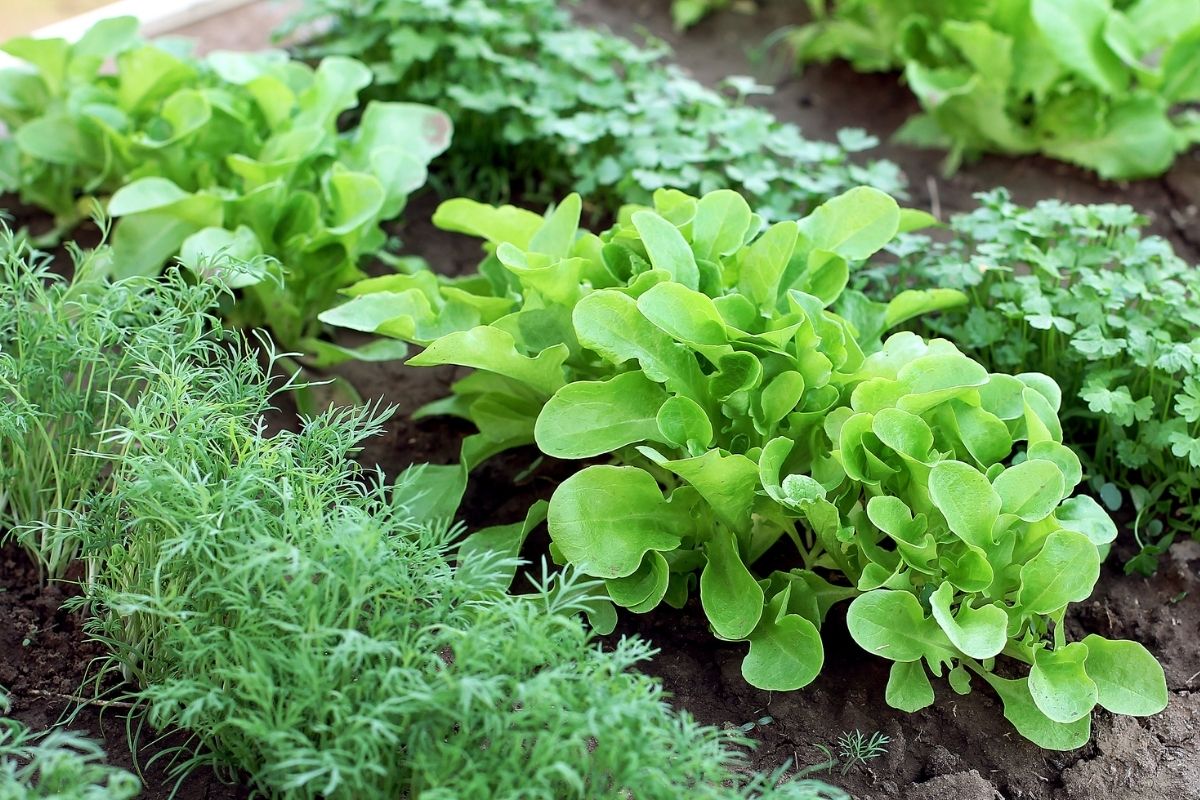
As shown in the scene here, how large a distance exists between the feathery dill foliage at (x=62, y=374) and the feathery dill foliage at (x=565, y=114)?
1.05 meters

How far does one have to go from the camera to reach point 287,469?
1547 mm

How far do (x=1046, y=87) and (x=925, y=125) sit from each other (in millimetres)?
331

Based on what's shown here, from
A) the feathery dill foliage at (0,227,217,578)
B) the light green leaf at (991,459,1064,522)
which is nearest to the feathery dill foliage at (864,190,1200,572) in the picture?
the light green leaf at (991,459,1064,522)

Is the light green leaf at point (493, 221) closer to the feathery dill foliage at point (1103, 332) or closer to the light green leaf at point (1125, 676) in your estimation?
the feathery dill foliage at point (1103, 332)

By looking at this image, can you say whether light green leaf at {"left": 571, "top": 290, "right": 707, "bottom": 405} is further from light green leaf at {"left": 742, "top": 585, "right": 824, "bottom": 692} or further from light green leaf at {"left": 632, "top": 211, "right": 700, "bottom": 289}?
light green leaf at {"left": 742, "top": 585, "right": 824, "bottom": 692}

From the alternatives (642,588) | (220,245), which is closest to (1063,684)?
(642,588)

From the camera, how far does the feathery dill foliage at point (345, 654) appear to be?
4.31 feet

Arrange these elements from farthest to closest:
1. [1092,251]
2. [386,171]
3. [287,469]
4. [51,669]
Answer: [386,171], [1092,251], [51,669], [287,469]

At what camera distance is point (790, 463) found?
1.91 metres

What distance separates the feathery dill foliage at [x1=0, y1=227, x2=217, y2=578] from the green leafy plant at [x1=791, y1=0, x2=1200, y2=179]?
2088mm

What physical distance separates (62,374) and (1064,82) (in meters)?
2.58

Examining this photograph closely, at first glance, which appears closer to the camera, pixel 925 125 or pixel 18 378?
pixel 18 378

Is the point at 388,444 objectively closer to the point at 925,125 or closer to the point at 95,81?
the point at 95,81

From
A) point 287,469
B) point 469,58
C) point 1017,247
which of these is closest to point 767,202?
point 1017,247
